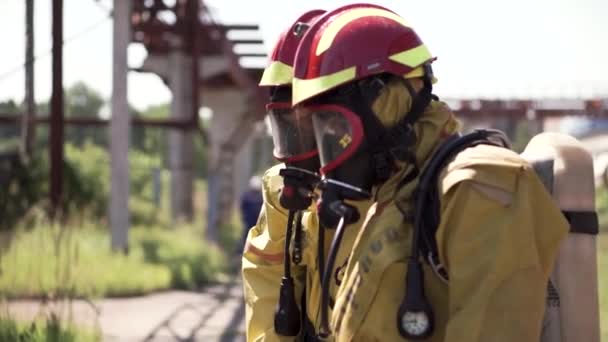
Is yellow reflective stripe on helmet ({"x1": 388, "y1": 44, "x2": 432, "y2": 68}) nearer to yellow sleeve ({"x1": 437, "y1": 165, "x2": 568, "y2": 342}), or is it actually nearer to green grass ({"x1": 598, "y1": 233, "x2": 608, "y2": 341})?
yellow sleeve ({"x1": 437, "y1": 165, "x2": 568, "y2": 342})

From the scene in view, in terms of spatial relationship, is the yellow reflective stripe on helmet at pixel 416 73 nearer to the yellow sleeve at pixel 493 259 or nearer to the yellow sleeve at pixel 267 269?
the yellow sleeve at pixel 493 259

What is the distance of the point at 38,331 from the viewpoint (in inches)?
260

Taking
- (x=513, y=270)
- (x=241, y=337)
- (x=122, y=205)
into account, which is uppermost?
(x=513, y=270)

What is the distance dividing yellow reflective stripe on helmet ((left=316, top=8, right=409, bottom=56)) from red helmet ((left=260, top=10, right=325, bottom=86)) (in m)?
0.47

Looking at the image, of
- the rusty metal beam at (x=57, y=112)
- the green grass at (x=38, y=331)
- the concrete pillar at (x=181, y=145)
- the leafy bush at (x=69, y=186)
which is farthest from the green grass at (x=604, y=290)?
the concrete pillar at (x=181, y=145)

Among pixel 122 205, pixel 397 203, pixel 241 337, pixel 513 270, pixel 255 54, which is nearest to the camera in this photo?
pixel 513 270

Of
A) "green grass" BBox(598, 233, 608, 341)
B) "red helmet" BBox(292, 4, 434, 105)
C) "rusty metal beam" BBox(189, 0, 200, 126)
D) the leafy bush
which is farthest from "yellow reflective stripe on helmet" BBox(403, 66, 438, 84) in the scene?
"rusty metal beam" BBox(189, 0, 200, 126)

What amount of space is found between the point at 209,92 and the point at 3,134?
1743cm

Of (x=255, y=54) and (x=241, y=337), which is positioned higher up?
(x=255, y=54)

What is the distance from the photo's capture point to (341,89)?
2670 mm

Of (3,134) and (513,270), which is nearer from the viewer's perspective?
(513,270)

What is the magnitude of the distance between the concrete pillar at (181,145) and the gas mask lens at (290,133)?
1490cm

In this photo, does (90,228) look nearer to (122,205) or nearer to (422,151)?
(122,205)

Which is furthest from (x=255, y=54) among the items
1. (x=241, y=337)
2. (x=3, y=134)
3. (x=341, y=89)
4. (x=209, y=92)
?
(x=3, y=134)
